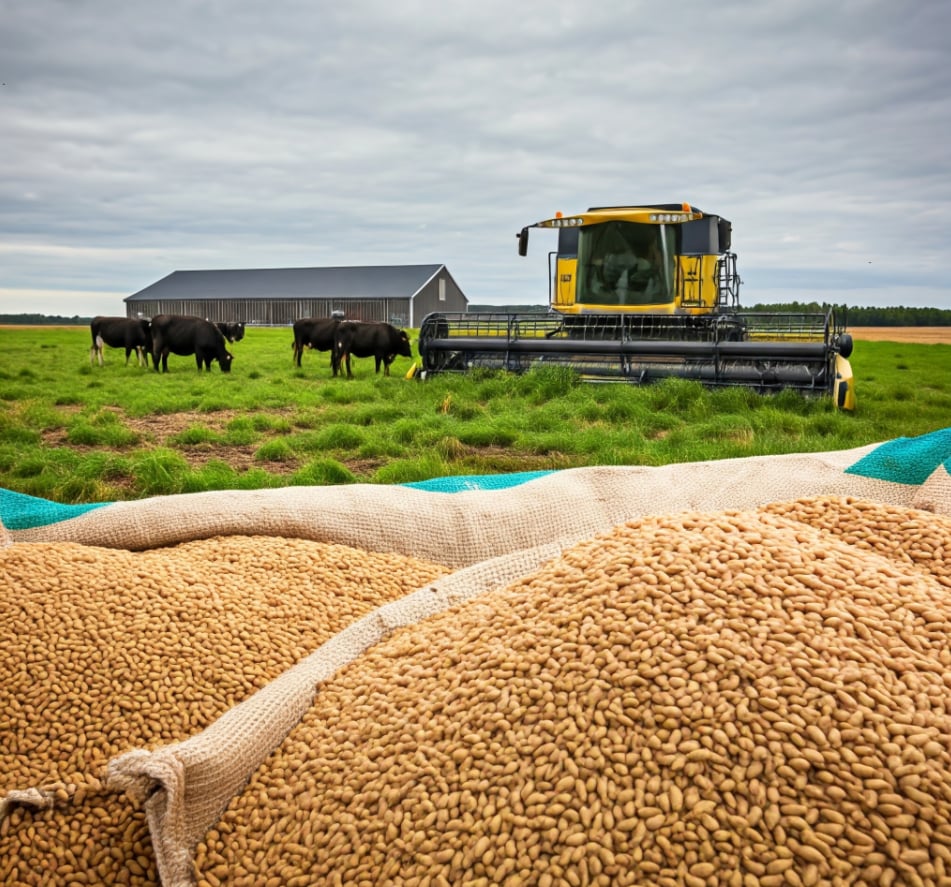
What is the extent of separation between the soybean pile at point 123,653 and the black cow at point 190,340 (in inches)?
524

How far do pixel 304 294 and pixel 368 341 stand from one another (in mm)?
28804

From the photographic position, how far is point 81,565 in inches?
106

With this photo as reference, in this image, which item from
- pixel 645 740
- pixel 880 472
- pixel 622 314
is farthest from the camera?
pixel 622 314

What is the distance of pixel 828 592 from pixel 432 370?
9357mm

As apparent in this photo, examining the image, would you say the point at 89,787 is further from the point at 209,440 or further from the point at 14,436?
the point at 14,436

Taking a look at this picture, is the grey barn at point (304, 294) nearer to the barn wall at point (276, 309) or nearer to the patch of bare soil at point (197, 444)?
the barn wall at point (276, 309)

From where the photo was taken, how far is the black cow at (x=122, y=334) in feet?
55.1

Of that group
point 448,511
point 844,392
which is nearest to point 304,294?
point 844,392

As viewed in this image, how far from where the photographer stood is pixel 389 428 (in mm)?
7441

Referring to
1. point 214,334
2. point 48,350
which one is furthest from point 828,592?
point 48,350

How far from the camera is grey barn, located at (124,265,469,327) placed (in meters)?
40.8

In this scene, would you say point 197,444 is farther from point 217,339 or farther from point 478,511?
point 217,339

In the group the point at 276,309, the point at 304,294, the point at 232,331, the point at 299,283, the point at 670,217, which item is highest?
the point at 299,283

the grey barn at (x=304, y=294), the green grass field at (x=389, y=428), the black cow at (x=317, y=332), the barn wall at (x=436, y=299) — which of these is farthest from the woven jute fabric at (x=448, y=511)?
the grey barn at (x=304, y=294)
